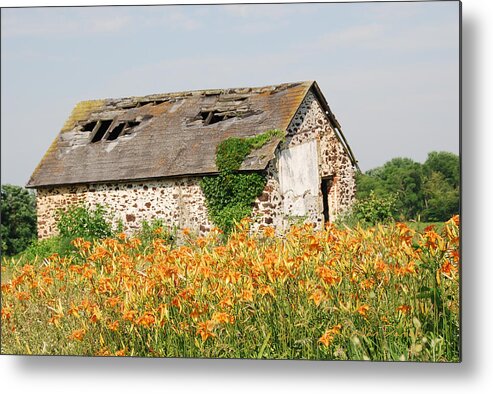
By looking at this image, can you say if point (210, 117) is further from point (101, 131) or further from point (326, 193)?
point (326, 193)

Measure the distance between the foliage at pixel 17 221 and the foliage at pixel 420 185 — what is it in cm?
217

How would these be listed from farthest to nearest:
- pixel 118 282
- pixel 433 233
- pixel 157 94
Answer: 1. pixel 157 94
2. pixel 118 282
3. pixel 433 233

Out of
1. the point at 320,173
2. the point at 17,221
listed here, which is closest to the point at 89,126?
the point at 17,221

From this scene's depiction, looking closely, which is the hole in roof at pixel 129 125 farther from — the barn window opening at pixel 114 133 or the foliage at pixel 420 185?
the foliage at pixel 420 185

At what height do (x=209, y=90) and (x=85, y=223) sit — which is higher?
(x=209, y=90)

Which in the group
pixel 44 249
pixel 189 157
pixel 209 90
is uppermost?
pixel 209 90

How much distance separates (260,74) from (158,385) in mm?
2038

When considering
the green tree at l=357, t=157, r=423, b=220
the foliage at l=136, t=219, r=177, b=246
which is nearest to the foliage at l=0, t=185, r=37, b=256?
the foliage at l=136, t=219, r=177, b=246

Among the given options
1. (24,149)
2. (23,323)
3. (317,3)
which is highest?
(317,3)

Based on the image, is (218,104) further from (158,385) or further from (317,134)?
Answer: (158,385)

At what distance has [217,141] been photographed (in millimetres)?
5234

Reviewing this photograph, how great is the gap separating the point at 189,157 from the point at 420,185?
1505mm

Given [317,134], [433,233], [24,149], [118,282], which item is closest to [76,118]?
[24,149]

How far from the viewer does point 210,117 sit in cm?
529
